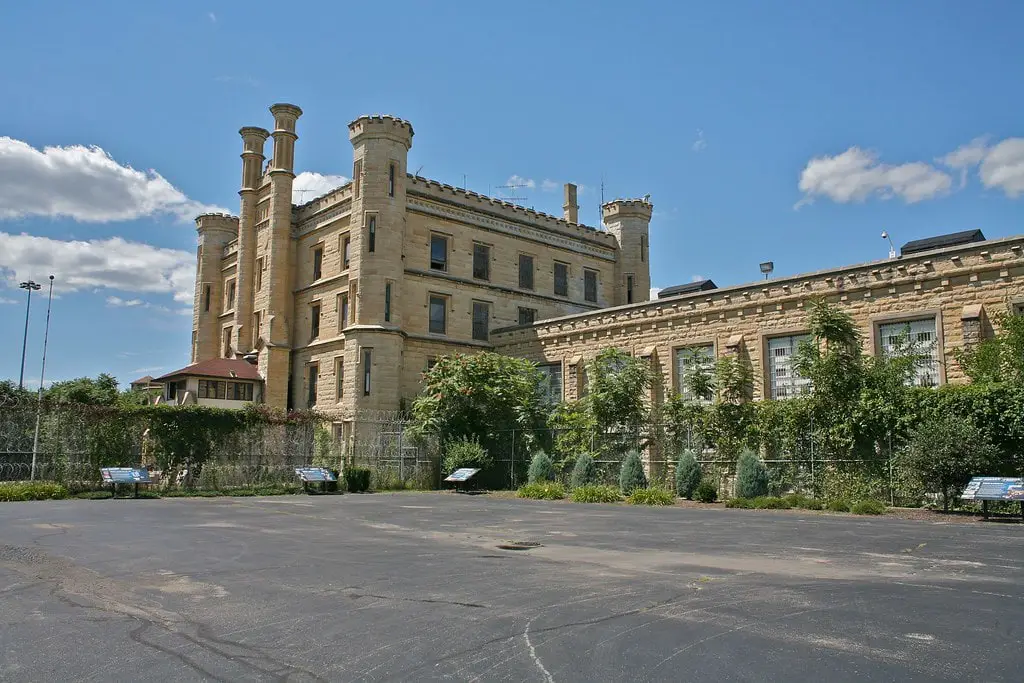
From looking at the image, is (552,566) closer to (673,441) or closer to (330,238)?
(673,441)

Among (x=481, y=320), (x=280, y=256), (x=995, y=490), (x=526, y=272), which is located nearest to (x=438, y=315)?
(x=481, y=320)

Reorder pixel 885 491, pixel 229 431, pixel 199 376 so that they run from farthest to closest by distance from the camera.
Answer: pixel 199 376 < pixel 229 431 < pixel 885 491

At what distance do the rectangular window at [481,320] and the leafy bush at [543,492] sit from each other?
14880 mm

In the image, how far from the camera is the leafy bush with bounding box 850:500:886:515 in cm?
1897

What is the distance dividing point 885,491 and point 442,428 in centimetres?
1721

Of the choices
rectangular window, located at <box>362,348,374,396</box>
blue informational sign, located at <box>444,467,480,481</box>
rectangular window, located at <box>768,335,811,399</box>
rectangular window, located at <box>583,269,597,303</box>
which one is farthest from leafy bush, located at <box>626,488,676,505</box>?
rectangular window, located at <box>583,269,597,303</box>

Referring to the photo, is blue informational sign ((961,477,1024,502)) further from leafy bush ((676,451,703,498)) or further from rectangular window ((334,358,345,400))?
rectangular window ((334,358,345,400))

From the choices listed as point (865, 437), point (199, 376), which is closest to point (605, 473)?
point (865, 437)

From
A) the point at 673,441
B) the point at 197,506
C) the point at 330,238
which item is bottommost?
the point at 197,506

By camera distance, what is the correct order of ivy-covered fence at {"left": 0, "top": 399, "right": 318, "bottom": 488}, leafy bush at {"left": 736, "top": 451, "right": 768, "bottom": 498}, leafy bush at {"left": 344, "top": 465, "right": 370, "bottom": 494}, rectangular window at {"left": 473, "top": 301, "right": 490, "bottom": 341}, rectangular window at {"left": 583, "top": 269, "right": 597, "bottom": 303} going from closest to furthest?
leafy bush at {"left": 736, "top": 451, "right": 768, "bottom": 498}
ivy-covered fence at {"left": 0, "top": 399, "right": 318, "bottom": 488}
leafy bush at {"left": 344, "top": 465, "right": 370, "bottom": 494}
rectangular window at {"left": 473, "top": 301, "right": 490, "bottom": 341}
rectangular window at {"left": 583, "top": 269, "right": 597, "bottom": 303}

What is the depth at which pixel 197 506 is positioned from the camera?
72.1ft

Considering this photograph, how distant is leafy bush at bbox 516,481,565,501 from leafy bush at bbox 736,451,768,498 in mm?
6037

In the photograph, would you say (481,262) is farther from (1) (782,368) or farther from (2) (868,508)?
(2) (868,508)

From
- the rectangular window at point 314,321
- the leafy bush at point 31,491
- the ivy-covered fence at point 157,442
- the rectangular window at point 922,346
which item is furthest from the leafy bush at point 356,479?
the rectangular window at point 922,346
